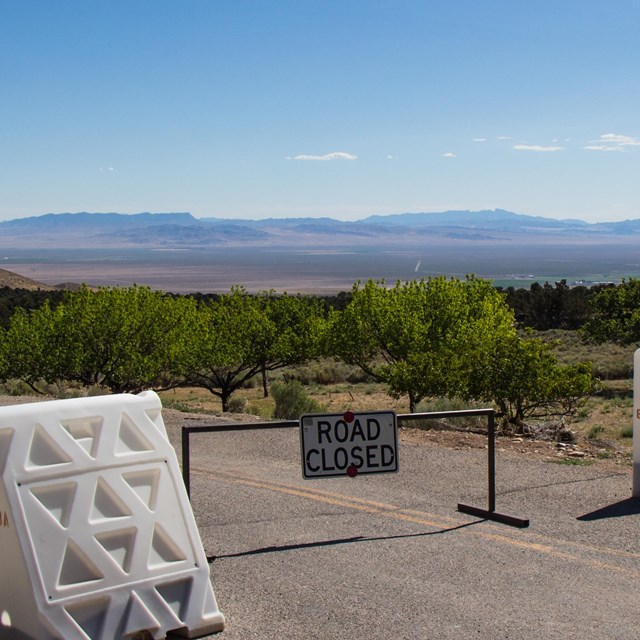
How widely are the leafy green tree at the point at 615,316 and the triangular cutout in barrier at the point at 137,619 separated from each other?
3691cm

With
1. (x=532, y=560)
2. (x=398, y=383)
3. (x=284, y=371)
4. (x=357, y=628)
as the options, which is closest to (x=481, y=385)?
(x=398, y=383)

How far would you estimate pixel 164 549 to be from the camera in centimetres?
568

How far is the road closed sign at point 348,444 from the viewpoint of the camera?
8.05 metres

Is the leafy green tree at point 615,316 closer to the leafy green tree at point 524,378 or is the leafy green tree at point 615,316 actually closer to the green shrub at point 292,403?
the leafy green tree at point 524,378

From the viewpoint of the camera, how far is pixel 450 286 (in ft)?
103

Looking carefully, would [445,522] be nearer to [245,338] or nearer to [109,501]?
[109,501]

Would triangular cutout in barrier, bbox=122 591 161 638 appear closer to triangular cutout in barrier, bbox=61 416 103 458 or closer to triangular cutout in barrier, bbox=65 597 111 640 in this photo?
triangular cutout in barrier, bbox=65 597 111 640

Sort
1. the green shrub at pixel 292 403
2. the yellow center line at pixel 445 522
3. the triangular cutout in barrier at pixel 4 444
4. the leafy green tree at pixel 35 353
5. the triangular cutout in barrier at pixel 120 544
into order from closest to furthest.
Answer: the triangular cutout in barrier at pixel 4 444 < the triangular cutout in barrier at pixel 120 544 < the yellow center line at pixel 445 522 < the green shrub at pixel 292 403 < the leafy green tree at pixel 35 353

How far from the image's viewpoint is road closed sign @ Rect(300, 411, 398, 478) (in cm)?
805

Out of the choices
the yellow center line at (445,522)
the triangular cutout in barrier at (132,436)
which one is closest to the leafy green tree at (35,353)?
the yellow center line at (445,522)

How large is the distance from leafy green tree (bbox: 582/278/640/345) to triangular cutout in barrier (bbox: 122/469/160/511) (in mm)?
36596

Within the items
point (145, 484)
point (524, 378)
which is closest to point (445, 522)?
point (145, 484)

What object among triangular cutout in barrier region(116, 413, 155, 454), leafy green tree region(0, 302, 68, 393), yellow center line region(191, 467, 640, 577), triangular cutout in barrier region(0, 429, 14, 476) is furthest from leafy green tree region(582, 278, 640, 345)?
triangular cutout in barrier region(0, 429, 14, 476)

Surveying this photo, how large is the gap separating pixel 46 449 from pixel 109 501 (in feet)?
1.66
